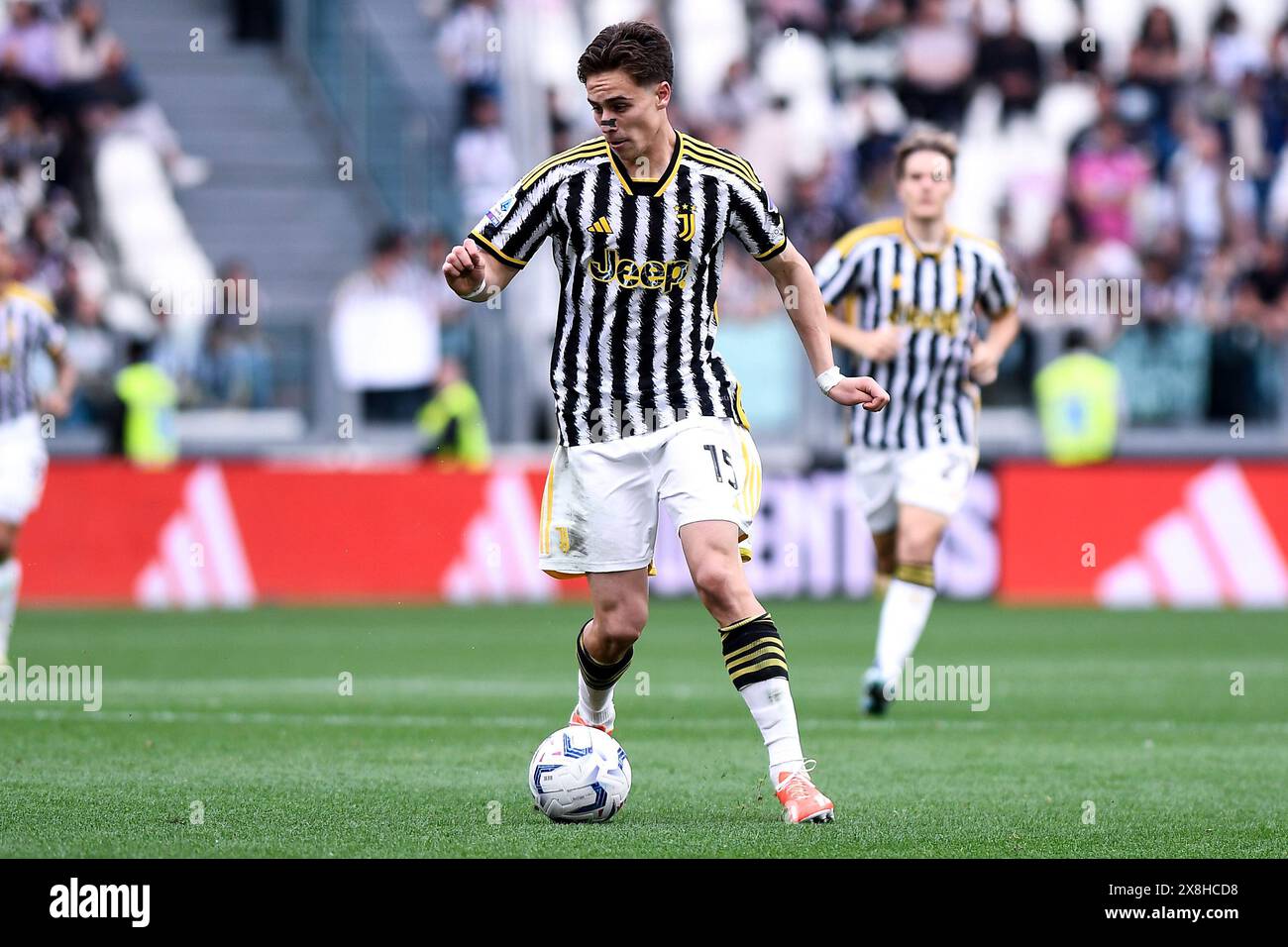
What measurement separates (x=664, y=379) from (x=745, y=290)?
12.1 m

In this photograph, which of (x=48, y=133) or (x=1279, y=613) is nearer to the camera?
(x=1279, y=613)

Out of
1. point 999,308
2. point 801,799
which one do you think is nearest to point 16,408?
point 999,308

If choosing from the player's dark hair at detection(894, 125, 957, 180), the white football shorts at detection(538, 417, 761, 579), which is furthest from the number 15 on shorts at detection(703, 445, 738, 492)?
the player's dark hair at detection(894, 125, 957, 180)

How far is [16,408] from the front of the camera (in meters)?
12.3

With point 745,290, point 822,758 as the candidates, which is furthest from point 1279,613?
point 822,758

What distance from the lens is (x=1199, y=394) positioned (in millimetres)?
18547

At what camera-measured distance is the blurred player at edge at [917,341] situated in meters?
10.5

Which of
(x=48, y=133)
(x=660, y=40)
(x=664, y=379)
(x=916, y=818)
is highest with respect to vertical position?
(x=48, y=133)

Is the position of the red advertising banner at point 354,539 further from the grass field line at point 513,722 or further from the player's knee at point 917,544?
the grass field line at point 513,722

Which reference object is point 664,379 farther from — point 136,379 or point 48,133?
point 48,133

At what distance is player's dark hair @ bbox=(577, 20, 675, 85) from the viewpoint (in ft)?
22.1

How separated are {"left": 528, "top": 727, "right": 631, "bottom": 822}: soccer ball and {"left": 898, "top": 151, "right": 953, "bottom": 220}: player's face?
428 cm

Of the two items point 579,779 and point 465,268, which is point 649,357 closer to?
point 465,268

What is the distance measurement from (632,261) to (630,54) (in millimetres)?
639
